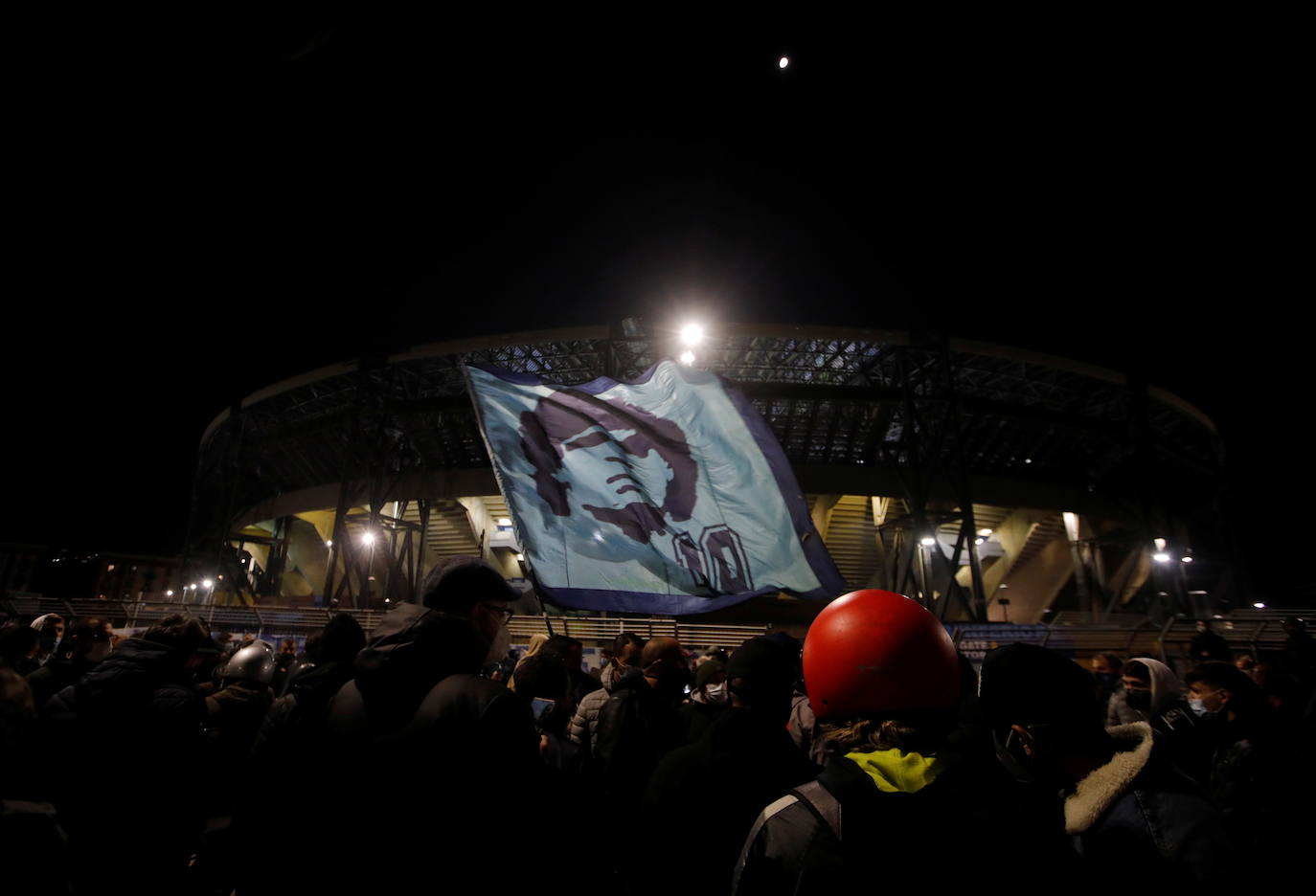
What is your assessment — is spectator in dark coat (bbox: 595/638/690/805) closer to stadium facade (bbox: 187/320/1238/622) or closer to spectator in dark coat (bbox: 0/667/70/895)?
spectator in dark coat (bbox: 0/667/70/895)

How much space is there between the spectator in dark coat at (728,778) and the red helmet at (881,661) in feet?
2.82

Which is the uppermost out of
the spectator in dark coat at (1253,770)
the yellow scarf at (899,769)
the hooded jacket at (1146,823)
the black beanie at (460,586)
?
the black beanie at (460,586)

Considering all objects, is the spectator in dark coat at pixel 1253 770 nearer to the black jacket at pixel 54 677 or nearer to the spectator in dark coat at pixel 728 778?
the spectator in dark coat at pixel 728 778

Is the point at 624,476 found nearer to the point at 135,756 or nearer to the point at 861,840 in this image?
the point at 135,756

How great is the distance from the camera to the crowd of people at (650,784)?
140 centimetres

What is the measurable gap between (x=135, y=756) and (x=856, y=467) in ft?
82.8

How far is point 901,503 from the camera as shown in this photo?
87.9 ft

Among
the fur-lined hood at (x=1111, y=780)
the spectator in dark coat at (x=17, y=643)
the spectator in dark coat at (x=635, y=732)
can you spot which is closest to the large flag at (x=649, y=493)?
the spectator in dark coat at (x=635, y=732)

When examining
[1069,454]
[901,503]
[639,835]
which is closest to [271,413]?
[901,503]

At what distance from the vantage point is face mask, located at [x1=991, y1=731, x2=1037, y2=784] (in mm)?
2088

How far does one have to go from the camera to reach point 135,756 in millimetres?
3059

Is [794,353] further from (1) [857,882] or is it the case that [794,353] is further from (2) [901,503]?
(1) [857,882]

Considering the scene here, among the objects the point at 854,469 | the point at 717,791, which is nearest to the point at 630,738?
the point at 717,791

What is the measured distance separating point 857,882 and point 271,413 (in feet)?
105
